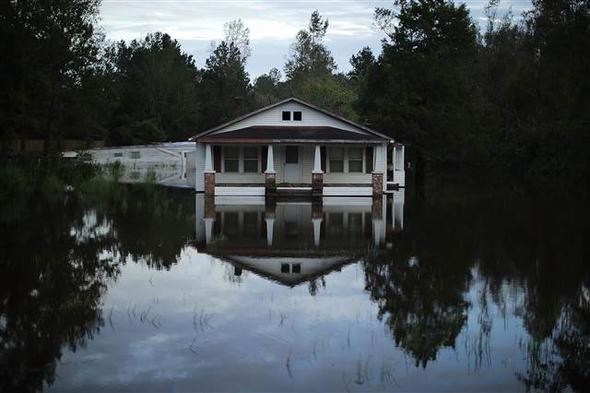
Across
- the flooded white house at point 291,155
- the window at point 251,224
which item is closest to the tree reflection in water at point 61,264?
the window at point 251,224

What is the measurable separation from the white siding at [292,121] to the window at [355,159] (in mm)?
1147

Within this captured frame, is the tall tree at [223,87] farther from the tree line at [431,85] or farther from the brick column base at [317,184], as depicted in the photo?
the brick column base at [317,184]

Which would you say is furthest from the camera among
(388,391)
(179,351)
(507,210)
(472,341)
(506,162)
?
(506,162)

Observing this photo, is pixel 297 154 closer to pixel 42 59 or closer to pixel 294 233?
pixel 42 59

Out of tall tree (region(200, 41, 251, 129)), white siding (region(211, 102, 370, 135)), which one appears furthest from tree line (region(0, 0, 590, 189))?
tall tree (region(200, 41, 251, 129))

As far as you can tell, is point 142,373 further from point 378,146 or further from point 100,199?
point 378,146

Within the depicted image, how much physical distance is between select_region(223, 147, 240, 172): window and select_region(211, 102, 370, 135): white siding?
1.09 m

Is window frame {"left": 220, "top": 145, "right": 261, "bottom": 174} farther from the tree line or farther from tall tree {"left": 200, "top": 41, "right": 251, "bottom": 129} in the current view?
tall tree {"left": 200, "top": 41, "right": 251, "bottom": 129}

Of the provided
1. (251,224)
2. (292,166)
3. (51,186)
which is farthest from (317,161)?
(251,224)

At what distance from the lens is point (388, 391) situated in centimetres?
682

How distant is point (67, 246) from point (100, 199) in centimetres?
1465

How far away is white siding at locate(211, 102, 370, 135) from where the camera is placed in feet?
121

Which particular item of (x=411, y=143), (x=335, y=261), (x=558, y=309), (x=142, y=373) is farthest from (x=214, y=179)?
(x=142, y=373)

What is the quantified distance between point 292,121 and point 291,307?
88.5ft
